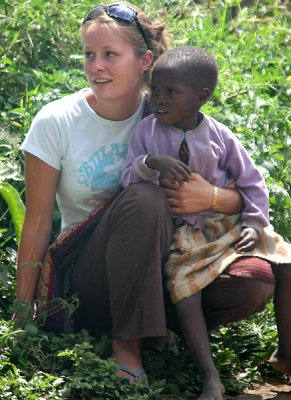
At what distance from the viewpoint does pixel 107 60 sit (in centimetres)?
409

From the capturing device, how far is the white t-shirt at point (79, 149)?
408cm

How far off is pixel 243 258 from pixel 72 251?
72cm

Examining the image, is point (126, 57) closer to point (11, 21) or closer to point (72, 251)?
point (72, 251)

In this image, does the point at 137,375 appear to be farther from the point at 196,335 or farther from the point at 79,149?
the point at 79,149

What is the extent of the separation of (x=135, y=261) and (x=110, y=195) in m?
0.46

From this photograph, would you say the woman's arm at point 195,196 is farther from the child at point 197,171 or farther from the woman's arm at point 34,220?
the woman's arm at point 34,220

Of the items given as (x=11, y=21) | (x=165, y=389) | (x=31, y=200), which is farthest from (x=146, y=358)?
(x=11, y=21)

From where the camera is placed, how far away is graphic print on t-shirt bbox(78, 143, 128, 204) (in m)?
4.13

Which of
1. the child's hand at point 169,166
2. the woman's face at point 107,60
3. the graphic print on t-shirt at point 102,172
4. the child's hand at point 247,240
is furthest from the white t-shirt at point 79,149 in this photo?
the child's hand at point 247,240

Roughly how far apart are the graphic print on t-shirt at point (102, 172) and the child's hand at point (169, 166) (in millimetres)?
332

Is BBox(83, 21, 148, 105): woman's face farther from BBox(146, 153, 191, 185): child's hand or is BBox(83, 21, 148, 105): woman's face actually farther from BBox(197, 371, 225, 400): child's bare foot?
BBox(197, 371, 225, 400): child's bare foot

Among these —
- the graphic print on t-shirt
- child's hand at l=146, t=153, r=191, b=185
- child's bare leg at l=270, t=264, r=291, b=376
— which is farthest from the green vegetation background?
child's hand at l=146, t=153, r=191, b=185

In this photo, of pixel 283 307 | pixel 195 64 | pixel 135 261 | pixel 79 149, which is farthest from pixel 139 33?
pixel 283 307

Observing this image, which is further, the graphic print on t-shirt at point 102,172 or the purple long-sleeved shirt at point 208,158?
the graphic print on t-shirt at point 102,172
